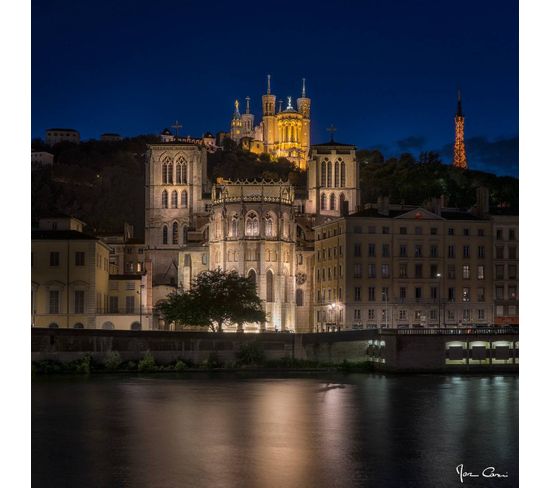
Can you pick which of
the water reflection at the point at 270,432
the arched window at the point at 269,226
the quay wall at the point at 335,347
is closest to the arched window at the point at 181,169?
the arched window at the point at 269,226

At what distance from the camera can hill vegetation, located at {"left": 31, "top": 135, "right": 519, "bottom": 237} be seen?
10069 cm

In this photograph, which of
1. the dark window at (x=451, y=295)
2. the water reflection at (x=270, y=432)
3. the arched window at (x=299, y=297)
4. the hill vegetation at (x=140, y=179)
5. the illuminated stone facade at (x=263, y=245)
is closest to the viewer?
the water reflection at (x=270, y=432)

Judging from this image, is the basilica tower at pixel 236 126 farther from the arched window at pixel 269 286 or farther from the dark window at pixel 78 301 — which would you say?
the dark window at pixel 78 301

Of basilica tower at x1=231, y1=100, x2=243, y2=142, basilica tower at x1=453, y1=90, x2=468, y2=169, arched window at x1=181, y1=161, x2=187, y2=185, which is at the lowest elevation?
arched window at x1=181, y1=161, x2=187, y2=185

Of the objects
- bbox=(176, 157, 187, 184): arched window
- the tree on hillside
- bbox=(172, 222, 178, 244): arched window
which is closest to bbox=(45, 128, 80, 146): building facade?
bbox=(176, 157, 187, 184): arched window

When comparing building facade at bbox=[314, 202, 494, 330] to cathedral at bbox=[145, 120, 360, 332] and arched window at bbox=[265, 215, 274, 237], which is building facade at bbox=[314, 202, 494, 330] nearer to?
cathedral at bbox=[145, 120, 360, 332]

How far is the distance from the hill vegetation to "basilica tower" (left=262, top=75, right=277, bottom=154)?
4.87 meters

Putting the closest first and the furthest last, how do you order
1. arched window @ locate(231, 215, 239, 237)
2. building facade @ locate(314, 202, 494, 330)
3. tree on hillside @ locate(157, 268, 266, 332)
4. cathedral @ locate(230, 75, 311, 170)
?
tree on hillside @ locate(157, 268, 266, 332)
building facade @ locate(314, 202, 494, 330)
arched window @ locate(231, 215, 239, 237)
cathedral @ locate(230, 75, 311, 170)

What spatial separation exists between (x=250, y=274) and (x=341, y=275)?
762 centimetres

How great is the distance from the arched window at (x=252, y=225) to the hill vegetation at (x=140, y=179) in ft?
76.6

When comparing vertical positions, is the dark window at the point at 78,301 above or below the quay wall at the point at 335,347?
above

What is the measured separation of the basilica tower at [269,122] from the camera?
14938cm

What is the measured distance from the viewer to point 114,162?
5492 inches
